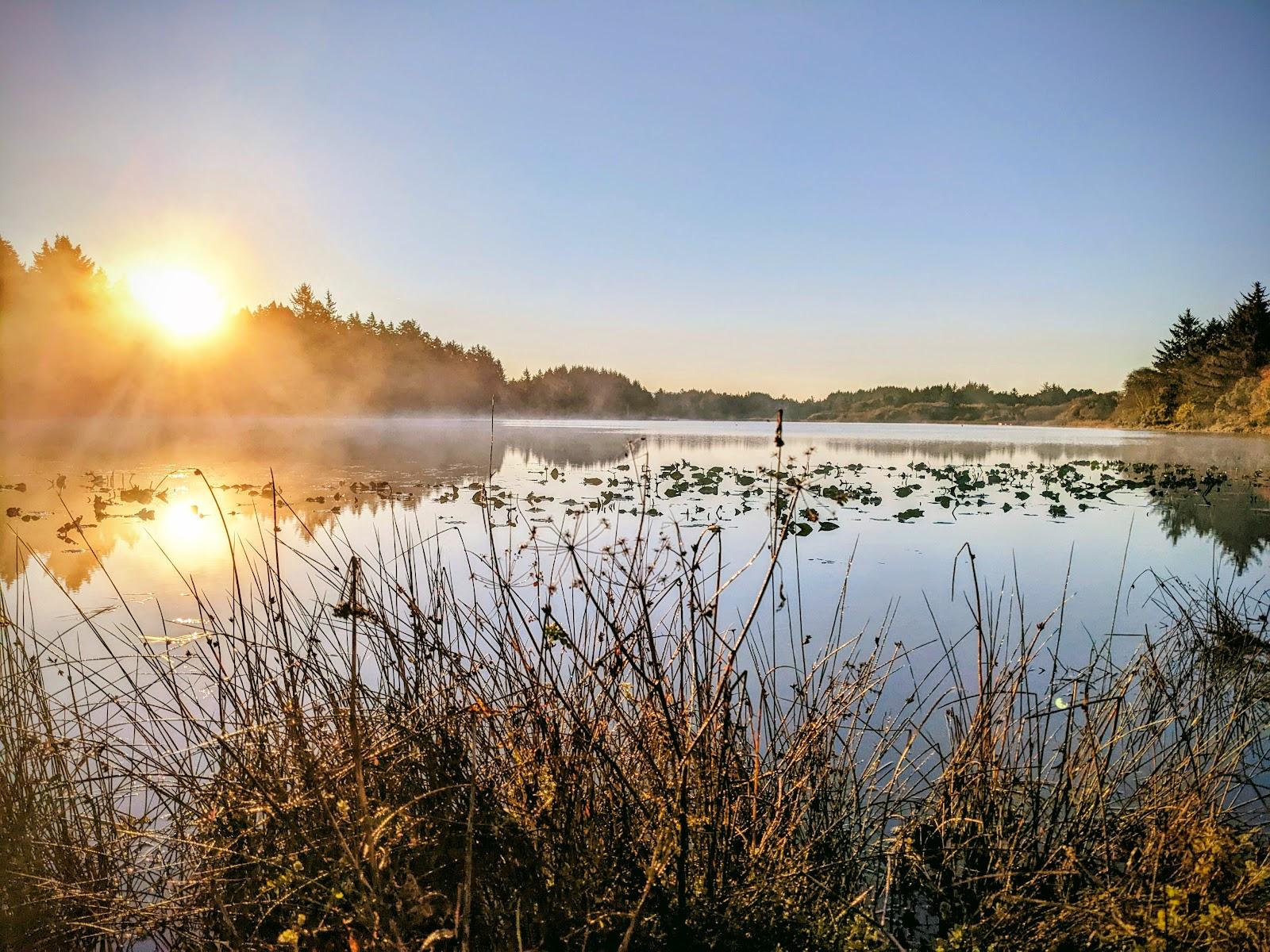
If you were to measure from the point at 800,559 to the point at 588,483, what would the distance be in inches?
229

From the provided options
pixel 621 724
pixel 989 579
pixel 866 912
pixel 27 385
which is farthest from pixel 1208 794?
pixel 27 385

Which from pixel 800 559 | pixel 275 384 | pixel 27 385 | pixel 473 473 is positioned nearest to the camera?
pixel 800 559

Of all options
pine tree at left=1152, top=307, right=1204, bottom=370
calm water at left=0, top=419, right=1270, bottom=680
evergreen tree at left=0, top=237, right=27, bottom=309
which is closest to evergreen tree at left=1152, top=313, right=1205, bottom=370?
pine tree at left=1152, top=307, right=1204, bottom=370

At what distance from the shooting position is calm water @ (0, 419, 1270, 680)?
4816mm

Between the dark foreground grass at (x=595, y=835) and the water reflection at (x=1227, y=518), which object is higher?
the water reflection at (x=1227, y=518)

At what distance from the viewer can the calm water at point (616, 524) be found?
4816mm

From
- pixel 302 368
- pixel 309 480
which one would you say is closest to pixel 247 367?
pixel 302 368

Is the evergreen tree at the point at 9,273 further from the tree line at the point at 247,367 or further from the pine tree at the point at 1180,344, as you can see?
the pine tree at the point at 1180,344

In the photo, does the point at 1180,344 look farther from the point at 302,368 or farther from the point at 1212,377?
the point at 302,368

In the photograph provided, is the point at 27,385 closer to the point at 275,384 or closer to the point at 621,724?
the point at 275,384

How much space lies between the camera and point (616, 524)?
614 cm

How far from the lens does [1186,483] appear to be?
1210 cm

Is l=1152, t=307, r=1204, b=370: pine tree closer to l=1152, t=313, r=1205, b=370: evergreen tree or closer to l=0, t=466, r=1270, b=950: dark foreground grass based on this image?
l=1152, t=313, r=1205, b=370: evergreen tree

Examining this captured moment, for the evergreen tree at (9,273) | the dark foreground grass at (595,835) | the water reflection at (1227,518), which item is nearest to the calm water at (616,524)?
the water reflection at (1227,518)
